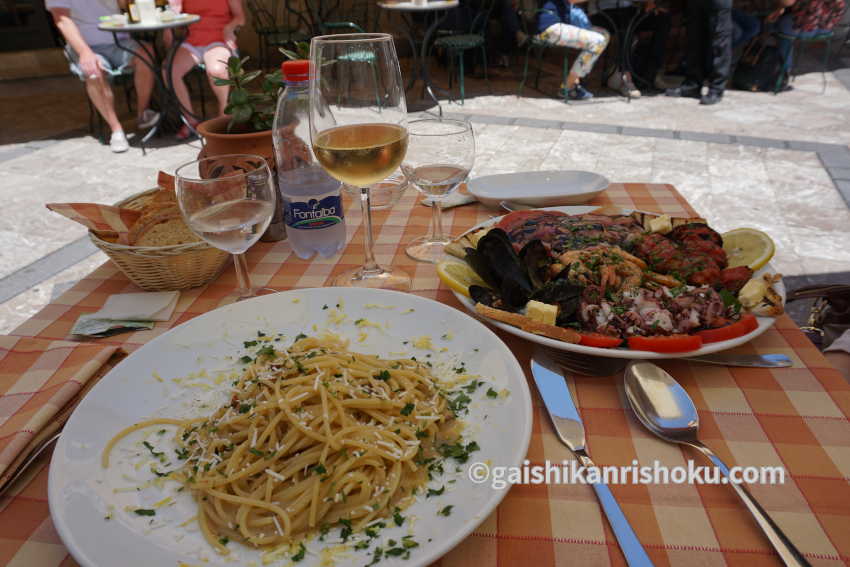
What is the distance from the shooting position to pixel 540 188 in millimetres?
1847

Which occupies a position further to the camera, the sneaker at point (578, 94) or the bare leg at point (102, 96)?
the sneaker at point (578, 94)

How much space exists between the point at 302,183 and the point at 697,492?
1.18 metres

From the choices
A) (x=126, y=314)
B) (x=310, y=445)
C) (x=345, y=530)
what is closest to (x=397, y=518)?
(x=345, y=530)

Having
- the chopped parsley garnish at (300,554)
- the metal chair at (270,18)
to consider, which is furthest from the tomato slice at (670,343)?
the metal chair at (270,18)

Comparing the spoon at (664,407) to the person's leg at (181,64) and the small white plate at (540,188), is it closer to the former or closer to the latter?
the small white plate at (540,188)

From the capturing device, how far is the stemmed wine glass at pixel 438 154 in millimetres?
1369

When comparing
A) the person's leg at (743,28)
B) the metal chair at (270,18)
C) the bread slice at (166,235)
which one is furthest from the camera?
the metal chair at (270,18)

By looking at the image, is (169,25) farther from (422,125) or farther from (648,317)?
(648,317)

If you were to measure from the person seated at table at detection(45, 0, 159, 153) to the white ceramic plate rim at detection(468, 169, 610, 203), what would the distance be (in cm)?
572

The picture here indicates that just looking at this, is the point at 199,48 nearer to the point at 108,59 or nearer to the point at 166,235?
the point at 108,59

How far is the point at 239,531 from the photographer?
2.47 feet

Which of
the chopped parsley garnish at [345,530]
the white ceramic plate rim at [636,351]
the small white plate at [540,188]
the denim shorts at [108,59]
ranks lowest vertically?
the denim shorts at [108,59]

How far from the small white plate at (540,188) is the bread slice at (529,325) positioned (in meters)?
0.74

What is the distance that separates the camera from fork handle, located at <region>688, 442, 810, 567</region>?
0.69m
